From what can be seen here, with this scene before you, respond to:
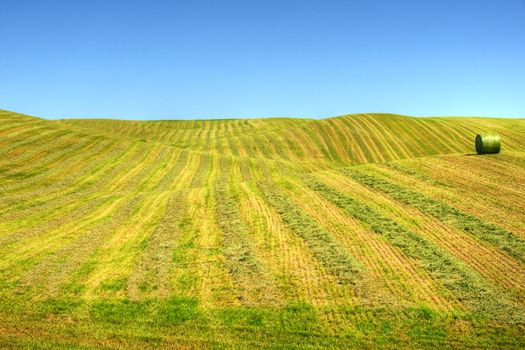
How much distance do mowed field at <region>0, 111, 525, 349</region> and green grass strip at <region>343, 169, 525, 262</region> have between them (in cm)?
11

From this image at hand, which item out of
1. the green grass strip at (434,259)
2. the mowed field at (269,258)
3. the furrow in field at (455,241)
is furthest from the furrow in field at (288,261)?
the furrow in field at (455,241)

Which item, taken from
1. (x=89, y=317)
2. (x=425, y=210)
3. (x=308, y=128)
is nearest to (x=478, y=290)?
(x=425, y=210)

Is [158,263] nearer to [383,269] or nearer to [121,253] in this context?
[121,253]

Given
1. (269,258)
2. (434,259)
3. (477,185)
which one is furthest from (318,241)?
(477,185)

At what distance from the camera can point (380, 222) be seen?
21031 millimetres

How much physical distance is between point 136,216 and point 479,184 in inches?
865

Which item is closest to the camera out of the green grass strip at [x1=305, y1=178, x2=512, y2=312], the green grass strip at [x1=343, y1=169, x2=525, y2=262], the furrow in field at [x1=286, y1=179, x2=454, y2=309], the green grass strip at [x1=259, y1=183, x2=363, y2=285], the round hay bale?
the green grass strip at [x1=305, y1=178, x2=512, y2=312]

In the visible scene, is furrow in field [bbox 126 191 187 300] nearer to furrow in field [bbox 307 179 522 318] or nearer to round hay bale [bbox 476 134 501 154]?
furrow in field [bbox 307 179 522 318]

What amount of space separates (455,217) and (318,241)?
25.4ft

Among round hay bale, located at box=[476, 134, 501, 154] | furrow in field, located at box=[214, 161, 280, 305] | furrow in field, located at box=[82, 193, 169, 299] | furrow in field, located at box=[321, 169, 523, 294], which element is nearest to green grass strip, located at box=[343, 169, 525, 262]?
furrow in field, located at box=[321, 169, 523, 294]

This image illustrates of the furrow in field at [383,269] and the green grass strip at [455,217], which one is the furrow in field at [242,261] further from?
the green grass strip at [455,217]

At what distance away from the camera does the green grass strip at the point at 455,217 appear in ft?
56.5

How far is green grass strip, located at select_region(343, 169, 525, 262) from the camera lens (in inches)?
679

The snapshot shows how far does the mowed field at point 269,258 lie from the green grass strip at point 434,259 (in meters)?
0.07
